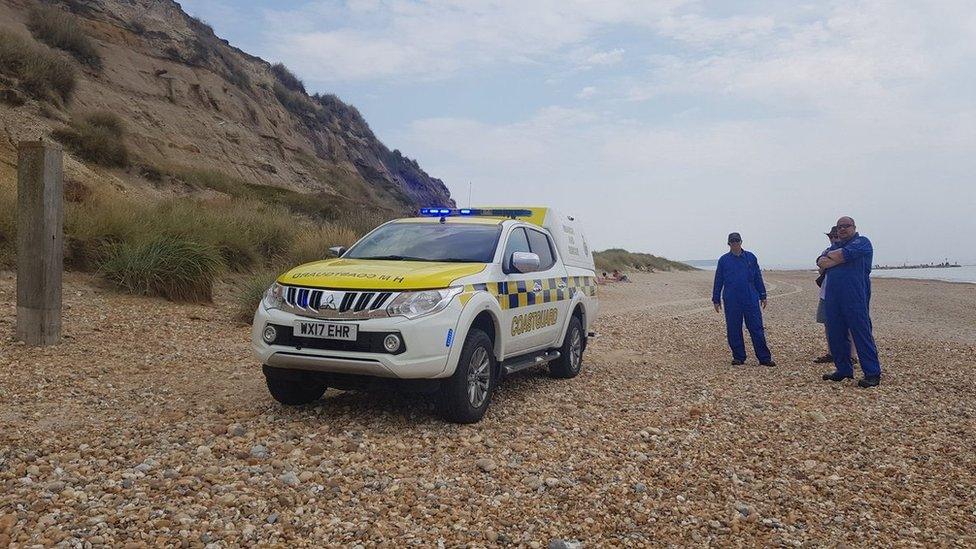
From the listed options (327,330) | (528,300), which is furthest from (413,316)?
(528,300)

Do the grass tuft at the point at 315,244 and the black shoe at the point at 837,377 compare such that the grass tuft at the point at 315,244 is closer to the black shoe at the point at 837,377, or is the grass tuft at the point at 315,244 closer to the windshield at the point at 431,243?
the windshield at the point at 431,243

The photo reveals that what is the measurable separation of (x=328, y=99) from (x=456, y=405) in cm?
4382

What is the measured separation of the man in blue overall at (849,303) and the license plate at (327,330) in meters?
5.41

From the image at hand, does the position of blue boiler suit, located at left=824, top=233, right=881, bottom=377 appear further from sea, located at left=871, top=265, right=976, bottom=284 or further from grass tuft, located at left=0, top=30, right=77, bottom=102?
sea, located at left=871, top=265, right=976, bottom=284

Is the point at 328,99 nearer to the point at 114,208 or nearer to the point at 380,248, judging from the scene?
the point at 114,208

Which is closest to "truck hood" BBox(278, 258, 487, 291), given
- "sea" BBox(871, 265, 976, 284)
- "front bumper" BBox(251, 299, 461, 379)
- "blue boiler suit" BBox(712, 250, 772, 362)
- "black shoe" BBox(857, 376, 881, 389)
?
"front bumper" BBox(251, 299, 461, 379)

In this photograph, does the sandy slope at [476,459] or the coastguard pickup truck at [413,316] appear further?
the coastguard pickup truck at [413,316]

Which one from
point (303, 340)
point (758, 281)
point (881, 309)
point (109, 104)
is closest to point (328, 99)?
point (109, 104)

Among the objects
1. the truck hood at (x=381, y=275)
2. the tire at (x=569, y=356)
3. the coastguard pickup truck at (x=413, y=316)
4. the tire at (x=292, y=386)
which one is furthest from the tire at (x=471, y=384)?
the tire at (x=569, y=356)

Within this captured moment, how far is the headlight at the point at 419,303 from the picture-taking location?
487 cm

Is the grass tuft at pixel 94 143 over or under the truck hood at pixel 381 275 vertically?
over

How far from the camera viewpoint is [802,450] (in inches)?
195

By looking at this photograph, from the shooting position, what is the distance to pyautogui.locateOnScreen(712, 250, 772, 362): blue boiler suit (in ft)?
30.5

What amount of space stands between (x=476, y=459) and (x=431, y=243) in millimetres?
2272
